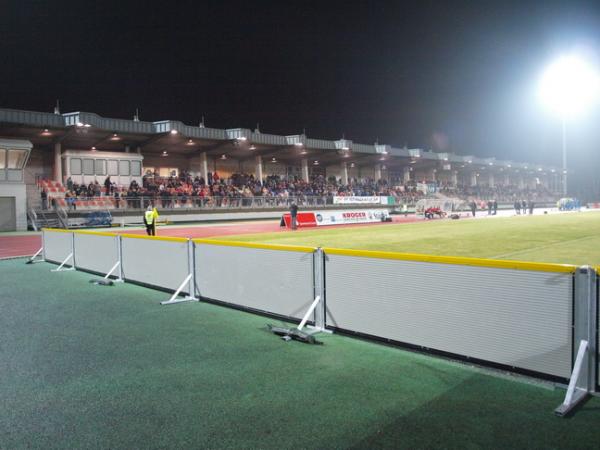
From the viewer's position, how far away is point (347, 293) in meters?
6.34

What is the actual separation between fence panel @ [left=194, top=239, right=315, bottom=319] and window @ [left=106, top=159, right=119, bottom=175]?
36.7 meters

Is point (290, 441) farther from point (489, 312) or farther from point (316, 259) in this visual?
point (316, 259)

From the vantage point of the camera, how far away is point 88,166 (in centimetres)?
4088

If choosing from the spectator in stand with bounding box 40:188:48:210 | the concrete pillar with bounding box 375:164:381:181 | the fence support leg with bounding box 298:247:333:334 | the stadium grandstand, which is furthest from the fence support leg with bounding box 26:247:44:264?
the concrete pillar with bounding box 375:164:381:181

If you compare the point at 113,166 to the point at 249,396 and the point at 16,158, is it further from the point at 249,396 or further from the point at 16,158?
the point at 249,396

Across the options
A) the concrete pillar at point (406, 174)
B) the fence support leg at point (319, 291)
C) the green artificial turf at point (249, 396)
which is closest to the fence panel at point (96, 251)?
the green artificial turf at point (249, 396)

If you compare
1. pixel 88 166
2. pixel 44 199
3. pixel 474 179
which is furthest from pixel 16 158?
pixel 474 179

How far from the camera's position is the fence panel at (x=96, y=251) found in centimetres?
1166

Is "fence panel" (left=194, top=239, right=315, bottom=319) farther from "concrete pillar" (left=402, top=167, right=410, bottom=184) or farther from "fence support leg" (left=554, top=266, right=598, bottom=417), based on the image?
"concrete pillar" (left=402, top=167, right=410, bottom=184)

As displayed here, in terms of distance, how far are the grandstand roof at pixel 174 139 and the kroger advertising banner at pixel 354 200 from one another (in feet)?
23.8

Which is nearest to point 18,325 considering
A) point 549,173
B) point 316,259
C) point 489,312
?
point 316,259

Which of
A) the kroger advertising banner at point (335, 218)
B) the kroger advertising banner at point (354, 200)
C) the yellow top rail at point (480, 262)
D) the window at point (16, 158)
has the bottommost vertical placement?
the kroger advertising banner at point (335, 218)

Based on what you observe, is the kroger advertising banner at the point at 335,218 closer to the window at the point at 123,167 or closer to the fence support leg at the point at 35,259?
the fence support leg at the point at 35,259

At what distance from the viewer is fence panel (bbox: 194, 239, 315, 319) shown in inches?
272
